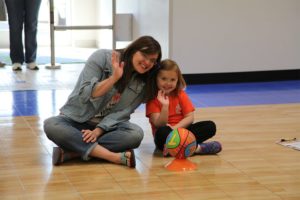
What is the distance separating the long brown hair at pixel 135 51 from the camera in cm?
329

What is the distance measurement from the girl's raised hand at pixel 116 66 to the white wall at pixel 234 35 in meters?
2.61

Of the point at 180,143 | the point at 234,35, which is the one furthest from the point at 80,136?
the point at 234,35

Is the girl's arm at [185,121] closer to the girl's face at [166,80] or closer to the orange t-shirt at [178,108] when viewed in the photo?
the orange t-shirt at [178,108]

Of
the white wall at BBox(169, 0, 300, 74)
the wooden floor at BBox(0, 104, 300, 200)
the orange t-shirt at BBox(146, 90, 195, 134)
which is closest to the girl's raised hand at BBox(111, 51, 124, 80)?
the orange t-shirt at BBox(146, 90, 195, 134)

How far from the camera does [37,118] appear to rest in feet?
14.5

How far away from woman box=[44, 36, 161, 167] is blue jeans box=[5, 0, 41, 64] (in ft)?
11.6

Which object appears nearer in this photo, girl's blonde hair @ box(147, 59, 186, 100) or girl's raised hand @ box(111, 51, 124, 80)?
girl's raised hand @ box(111, 51, 124, 80)

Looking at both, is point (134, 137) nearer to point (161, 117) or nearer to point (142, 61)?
point (161, 117)

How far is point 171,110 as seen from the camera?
3604mm

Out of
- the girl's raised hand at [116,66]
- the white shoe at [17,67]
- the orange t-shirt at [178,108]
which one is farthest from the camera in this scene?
the white shoe at [17,67]

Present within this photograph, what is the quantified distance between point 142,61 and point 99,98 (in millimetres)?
297

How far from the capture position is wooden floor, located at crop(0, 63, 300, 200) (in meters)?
2.84

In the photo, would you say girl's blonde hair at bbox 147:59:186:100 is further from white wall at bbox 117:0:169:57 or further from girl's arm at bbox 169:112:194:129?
white wall at bbox 117:0:169:57

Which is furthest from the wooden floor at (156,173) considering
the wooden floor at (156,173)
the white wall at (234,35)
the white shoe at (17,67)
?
the white shoe at (17,67)
